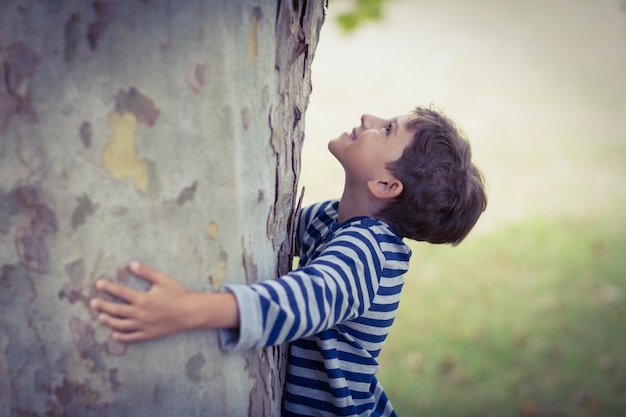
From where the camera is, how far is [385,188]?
2066 millimetres

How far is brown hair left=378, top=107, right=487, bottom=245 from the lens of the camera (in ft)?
6.77

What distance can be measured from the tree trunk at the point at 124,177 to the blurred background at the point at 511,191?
10.1 feet

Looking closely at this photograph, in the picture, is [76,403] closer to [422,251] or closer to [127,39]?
[127,39]

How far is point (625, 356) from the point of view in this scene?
4.94 metres

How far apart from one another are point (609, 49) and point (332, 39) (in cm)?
450

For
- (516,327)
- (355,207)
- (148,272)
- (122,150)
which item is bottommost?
(516,327)

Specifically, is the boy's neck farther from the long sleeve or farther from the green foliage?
the green foliage

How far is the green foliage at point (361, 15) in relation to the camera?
488cm

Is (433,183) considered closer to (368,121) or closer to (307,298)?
(368,121)

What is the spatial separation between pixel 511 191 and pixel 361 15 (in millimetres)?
3270

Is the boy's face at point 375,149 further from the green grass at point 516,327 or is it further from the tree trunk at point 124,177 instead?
the green grass at point 516,327

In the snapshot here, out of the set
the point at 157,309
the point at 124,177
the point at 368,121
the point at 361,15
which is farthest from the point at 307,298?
the point at 361,15

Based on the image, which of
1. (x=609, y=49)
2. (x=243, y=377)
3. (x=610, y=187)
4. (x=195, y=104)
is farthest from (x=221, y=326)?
(x=609, y=49)

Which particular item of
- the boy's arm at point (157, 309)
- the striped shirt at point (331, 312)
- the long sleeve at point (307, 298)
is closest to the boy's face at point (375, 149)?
the striped shirt at point (331, 312)
